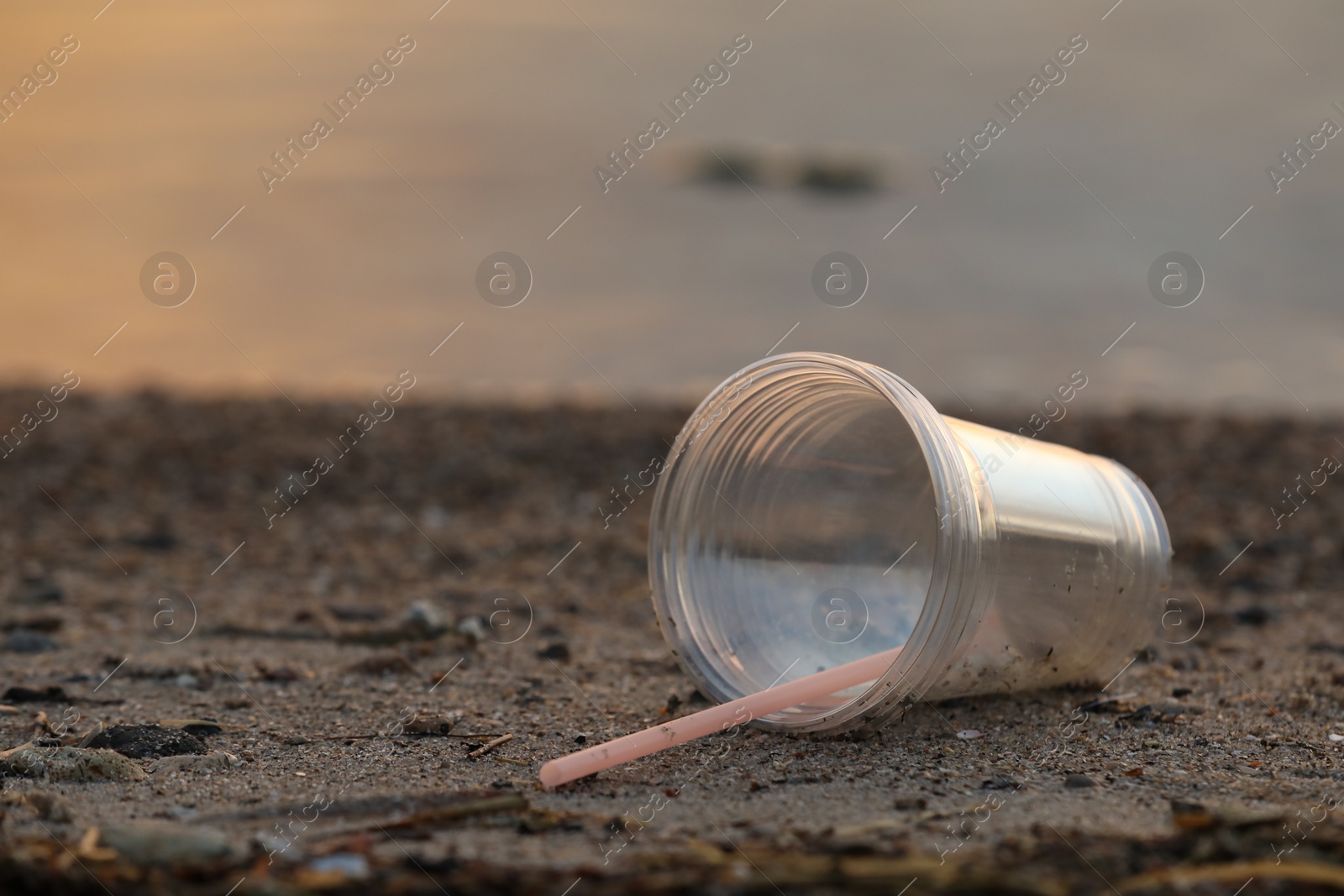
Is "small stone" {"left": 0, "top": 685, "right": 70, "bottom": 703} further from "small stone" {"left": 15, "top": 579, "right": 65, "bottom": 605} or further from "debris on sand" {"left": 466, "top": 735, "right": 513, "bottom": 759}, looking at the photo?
"small stone" {"left": 15, "top": 579, "right": 65, "bottom": 605}

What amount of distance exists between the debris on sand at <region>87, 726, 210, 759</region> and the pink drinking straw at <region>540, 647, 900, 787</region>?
1.02 meters

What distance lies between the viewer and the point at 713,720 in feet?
10.7

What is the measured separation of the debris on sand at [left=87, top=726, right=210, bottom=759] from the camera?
3.29 metres

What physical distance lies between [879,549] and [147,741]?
2.36 m

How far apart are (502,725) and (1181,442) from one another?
218 inches

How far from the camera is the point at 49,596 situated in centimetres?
556

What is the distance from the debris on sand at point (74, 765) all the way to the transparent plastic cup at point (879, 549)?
4.76 feet

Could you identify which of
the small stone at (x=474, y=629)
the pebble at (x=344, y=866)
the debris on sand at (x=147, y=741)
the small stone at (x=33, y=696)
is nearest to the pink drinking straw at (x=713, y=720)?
the pebble at (x=344, y=866)

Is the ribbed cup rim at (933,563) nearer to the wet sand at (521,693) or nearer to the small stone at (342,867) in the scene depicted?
the wet sand at (521,693)

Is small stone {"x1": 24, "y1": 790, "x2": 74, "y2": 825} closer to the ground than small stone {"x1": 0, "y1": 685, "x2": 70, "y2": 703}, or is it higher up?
higher up

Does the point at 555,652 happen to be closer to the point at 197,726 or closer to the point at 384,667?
the point at 384,667

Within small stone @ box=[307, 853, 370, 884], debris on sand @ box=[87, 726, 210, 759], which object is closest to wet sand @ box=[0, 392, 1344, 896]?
small stone @ box=[307, 853, 370, 884]

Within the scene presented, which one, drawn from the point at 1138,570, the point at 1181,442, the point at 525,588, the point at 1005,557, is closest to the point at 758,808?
the point at 1005,557

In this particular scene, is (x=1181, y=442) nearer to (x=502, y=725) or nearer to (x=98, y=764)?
(x=502, y=725)
